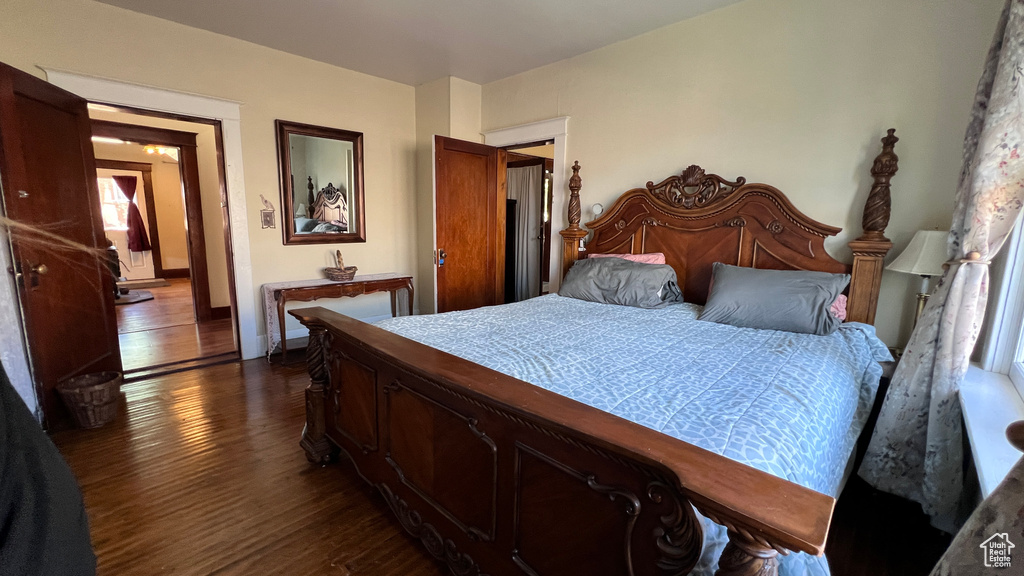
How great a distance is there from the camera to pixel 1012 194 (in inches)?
60.1

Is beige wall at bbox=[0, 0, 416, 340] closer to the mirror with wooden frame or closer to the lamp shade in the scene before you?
the mirror with wooden frame

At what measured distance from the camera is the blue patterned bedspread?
1.09 meters

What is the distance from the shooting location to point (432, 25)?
3.09 m

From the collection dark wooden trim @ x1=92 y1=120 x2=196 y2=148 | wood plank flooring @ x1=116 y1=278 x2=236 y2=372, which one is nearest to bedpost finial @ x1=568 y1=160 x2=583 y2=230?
wood plank flooring @ x1=116 y1=278 x2=236 y2=372

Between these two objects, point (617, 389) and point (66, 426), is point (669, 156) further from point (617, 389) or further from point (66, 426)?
point (66, 426)

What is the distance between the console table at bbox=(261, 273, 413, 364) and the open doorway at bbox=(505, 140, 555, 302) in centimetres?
210

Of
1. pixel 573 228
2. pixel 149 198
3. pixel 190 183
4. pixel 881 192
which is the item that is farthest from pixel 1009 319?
pixel 149 198

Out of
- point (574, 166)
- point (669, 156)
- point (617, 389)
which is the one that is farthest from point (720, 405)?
point (574, 166)

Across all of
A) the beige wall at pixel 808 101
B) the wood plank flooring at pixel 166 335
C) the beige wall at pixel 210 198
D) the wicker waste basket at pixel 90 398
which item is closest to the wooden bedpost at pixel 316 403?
the wicker waste basket at pixel 90 398

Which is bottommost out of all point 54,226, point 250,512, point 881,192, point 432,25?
point 250,512

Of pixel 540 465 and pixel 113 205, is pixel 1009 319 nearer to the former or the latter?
pixel 540 465

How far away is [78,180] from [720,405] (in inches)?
158

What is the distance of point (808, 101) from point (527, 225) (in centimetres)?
374

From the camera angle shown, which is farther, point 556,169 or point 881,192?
point 556,169
